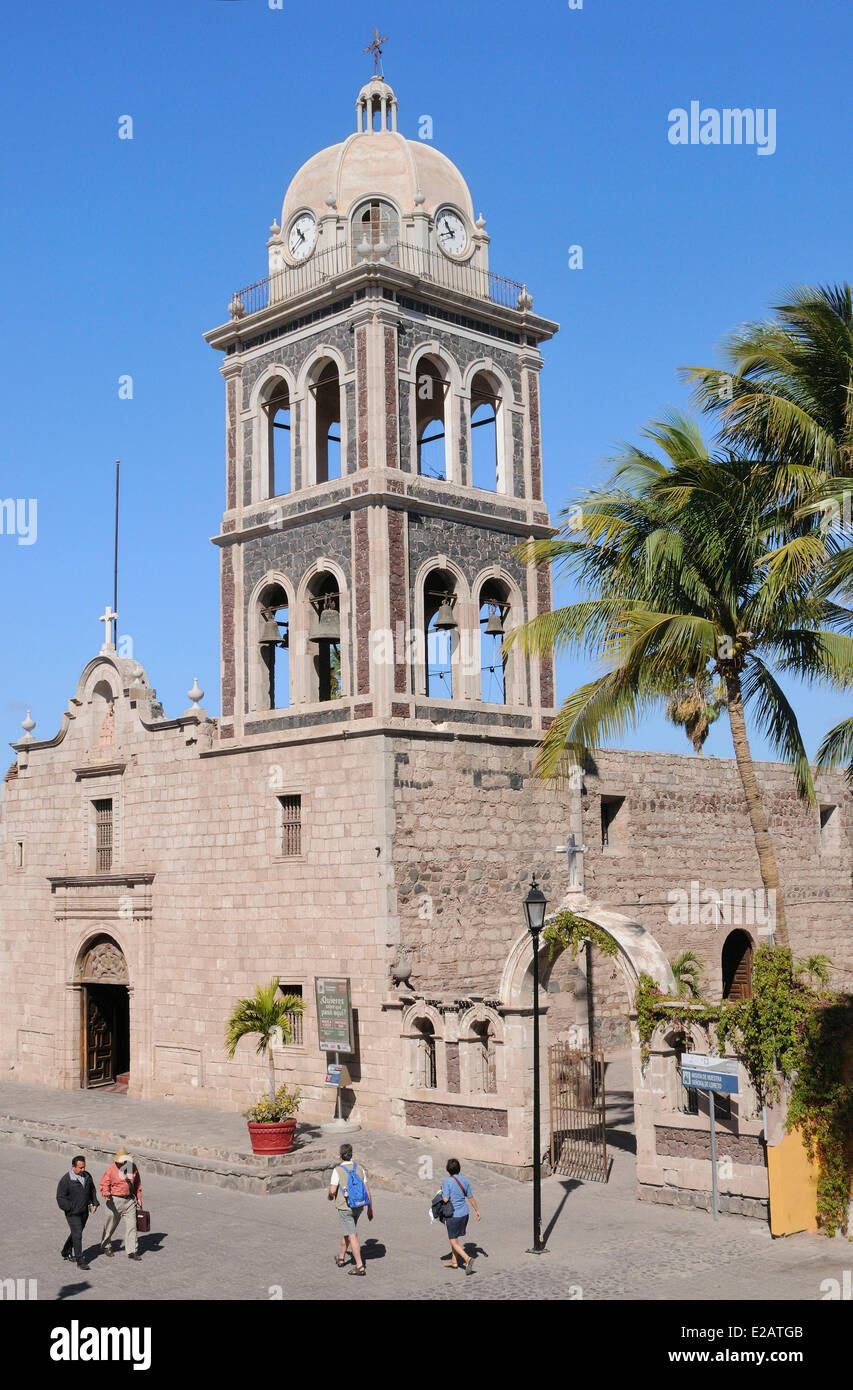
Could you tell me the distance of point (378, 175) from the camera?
27.0m

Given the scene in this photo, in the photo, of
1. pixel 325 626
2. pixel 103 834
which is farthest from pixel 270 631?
pixel 103 834

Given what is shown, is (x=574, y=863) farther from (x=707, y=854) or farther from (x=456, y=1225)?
(x=707, y=854)

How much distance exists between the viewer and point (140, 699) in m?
29.8

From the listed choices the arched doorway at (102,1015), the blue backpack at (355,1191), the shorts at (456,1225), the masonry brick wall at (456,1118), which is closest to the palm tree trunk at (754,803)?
the masonry brick wall at (456,1118)

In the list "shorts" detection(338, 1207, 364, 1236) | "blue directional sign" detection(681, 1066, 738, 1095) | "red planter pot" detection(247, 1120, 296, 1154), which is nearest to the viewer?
"shorts" detection(338, 1207, 364, 1236)

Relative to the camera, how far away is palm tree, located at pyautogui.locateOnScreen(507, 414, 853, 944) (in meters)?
18.4

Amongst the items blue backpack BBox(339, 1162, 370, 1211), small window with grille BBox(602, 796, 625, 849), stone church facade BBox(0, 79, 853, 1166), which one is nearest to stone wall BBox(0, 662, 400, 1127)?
Result: stone church facade BBox(0, 79, 853, 1166)

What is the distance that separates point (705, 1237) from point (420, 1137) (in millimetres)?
6294

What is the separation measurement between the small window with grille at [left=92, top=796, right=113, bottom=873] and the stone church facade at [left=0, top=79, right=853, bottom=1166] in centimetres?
7

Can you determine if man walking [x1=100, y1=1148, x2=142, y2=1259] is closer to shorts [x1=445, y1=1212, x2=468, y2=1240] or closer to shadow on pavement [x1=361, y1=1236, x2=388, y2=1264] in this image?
shadow on pavement [x1=361, y1=1236, x2=388, y2=1264]

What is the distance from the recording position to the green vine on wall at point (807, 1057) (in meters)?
16.7
